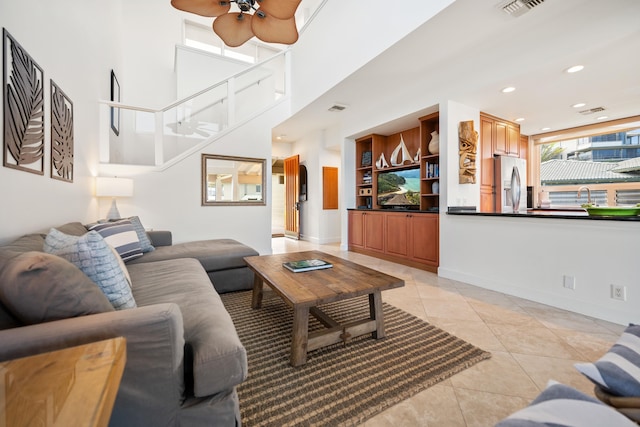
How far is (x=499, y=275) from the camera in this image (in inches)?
121

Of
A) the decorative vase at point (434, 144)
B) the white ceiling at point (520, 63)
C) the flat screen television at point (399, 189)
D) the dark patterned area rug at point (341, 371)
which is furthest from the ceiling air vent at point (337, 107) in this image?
the dark patterned area rug at point (341, 371)

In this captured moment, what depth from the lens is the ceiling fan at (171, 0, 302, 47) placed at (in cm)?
256

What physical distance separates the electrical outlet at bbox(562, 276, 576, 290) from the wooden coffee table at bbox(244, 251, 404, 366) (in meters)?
1.92

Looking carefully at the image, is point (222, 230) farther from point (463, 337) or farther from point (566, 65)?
point (566, 65)

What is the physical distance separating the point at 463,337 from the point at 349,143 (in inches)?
168

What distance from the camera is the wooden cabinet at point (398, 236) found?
391 cm

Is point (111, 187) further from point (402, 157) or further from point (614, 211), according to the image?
point (614, 211)

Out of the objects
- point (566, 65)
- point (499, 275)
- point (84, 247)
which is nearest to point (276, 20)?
point (84, 247)

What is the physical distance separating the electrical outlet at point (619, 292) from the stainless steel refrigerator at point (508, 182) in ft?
6.37

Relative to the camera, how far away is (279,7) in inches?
99.4

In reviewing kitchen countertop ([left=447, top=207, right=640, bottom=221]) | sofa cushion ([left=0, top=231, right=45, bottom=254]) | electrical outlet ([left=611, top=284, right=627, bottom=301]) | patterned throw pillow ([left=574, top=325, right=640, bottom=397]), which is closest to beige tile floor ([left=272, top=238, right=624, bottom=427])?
electrical outlet ([left=611, top=284, right=627, bottom=301])

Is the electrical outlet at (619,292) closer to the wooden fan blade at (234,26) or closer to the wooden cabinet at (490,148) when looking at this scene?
the wooden cabinet at (490,148)

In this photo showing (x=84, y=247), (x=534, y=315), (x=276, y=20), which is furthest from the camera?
(x=276, y=20)

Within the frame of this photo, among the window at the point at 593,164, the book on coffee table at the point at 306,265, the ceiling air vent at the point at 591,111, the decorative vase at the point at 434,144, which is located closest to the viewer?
the book on coffee table at the point at 306,265
